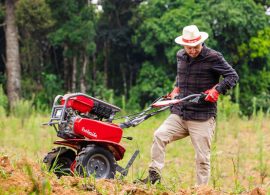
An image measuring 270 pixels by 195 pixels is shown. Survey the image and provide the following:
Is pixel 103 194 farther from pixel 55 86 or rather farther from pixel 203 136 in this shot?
pixel 55 86

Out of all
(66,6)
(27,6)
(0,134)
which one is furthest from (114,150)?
(66,6)

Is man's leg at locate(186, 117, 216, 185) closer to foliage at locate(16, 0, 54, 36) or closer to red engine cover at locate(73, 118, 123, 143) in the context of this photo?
red engine cover at locate(73, 118, 123, 143)

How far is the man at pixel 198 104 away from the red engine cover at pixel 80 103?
0.79 m

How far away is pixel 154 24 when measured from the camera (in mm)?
27719

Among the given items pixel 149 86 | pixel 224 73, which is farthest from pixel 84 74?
pixel 224 73

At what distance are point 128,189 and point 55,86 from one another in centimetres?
2562

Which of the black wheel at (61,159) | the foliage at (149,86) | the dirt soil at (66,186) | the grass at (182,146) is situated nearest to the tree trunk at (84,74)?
the foliage at (149,86)

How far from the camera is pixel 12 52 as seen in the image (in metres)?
22.5

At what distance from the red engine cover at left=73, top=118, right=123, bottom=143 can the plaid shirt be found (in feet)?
2.41

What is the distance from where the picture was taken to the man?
20.7 feet

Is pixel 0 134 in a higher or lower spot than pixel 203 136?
lower

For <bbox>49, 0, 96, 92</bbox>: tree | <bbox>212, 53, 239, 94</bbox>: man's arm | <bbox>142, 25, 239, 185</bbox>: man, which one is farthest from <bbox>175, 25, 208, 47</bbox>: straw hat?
<bbox>49, 0, 96, 92</bbox>: tree

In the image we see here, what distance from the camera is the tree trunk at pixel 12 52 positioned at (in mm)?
22344

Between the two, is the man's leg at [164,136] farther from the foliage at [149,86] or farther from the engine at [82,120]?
the foliage at [149,86]
